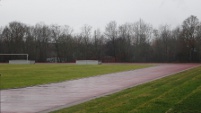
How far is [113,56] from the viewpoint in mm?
99938

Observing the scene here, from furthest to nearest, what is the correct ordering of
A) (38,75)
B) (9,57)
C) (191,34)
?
(9,57)
(191,34)
(38,75)

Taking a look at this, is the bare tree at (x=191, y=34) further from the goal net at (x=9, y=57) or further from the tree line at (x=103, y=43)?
the goal net at (x=9, y=57)

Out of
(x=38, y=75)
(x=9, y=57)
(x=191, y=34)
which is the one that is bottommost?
(x=38, y=75)

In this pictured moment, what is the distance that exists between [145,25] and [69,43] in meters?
24.0

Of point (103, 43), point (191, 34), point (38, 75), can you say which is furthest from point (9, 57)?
point (38, 75)

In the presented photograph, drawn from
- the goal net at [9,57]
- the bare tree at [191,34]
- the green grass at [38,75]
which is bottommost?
the green grass at [38,75]

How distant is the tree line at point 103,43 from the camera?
303 feet

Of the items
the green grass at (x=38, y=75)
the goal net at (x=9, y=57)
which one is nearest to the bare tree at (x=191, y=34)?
the goal net at (x=9, y=57)

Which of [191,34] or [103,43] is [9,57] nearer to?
[103,43]

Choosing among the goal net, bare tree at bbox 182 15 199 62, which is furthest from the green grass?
the goal net

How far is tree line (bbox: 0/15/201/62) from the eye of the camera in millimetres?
92500

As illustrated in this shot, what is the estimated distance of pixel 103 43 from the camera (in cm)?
10331

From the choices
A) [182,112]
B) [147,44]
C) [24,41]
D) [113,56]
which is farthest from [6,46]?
[182,112]

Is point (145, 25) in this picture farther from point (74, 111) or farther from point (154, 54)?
point (74, 111)
